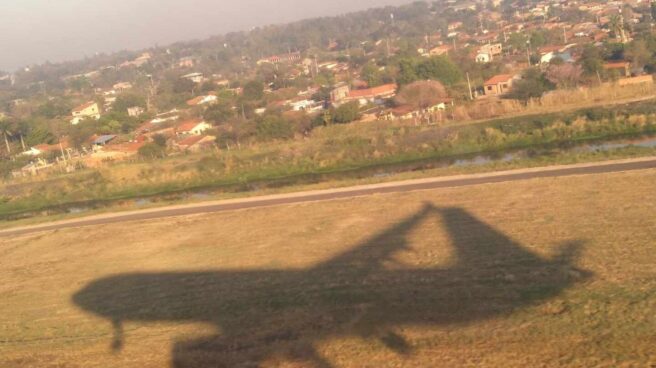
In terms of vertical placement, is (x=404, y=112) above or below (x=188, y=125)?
below

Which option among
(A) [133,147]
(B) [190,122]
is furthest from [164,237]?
(B) [190,122]

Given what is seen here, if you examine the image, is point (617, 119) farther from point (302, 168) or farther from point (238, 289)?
point (238, 289)

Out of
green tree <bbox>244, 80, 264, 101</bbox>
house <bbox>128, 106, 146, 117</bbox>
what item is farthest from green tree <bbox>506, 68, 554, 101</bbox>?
house <bbox>128, 106, 146, 117</bbox>

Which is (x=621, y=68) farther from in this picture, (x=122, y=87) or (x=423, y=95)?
(x=122, y=87)

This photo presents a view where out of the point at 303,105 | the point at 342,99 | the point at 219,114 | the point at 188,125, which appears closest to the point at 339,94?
the point at 342,99

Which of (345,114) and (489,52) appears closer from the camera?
(345,114)

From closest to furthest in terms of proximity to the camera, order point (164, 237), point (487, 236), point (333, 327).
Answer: point (333, 327) < point (487, 236) < point (164, 237)
